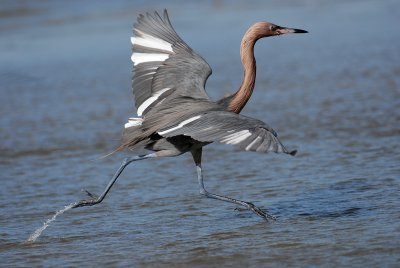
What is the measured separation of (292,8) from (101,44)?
5192mm

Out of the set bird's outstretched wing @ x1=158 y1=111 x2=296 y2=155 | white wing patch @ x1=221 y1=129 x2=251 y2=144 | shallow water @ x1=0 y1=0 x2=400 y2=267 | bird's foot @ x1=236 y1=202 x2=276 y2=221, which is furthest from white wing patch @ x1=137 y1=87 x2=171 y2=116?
white wing patch @ x1=221 y1=129 x2=251 y2=144

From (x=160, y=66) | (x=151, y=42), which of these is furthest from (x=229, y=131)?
(x=151, y=42)

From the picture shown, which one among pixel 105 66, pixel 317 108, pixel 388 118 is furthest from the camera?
pixel 105 66

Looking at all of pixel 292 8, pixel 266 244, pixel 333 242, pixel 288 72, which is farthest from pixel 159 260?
pixel 292 8

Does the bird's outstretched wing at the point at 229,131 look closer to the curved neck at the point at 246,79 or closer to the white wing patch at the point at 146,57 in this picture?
the curved neck at the point at 246,79

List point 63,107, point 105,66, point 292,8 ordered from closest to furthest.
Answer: point 63,107
point 105,66
point 292,8

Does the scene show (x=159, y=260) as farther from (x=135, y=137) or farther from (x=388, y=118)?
(x=388, y=118)

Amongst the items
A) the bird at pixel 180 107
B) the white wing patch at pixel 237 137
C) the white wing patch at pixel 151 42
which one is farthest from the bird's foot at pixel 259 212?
the white wing patch at pixel 151 42

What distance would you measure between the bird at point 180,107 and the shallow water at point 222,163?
454mm

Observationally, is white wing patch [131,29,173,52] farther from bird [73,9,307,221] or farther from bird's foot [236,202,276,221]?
bird's foot [236,202,276,221]

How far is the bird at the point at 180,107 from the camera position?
6461 mm

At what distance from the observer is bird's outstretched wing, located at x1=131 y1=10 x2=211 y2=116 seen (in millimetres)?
7969

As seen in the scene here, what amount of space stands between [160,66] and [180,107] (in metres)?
0.99

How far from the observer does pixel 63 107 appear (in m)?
12.7
